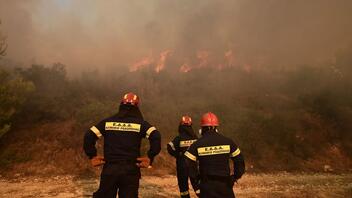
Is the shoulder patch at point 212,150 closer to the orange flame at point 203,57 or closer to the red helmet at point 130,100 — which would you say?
the red helmet at point 130,100

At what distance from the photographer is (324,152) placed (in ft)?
49.6

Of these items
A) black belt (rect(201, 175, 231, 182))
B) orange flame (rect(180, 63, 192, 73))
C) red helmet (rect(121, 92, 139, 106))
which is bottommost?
black belt (rect(201, 175, 231, 182))

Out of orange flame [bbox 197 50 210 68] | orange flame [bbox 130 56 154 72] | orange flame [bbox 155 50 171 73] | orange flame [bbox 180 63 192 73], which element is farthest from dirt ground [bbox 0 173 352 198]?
orange flame [bbox 197 50 210 68]

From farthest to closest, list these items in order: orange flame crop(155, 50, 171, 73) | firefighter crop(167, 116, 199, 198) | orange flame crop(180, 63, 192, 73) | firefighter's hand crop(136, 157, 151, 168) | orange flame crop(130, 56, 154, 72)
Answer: orange flame crop(180, 63, 192, 73) < orange flame crop(155, 50, 171, 73) < orange flame crop(130, 56, 154, 72) < firefighter crop(167, 116, 199, 198) < firefighter's hand crop(136, 157, 151, 168)

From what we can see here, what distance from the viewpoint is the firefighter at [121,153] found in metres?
4.24

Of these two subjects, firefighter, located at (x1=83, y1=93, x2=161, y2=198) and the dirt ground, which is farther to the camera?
the dirt ground

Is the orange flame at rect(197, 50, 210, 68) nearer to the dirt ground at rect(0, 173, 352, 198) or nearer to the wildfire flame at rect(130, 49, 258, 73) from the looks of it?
the wildfire flame at rect(130, 49, 258, 73)

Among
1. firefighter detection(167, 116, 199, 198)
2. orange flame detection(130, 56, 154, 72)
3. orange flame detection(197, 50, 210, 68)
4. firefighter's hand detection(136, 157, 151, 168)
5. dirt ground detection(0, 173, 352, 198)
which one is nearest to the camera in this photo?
firefighter's hand detection(136, 157, 151, 168)

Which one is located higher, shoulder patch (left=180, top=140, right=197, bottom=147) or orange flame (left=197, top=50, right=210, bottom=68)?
orange flame (left=197, top=50, right=210, bottom=68)

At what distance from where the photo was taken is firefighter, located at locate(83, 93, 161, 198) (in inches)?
167

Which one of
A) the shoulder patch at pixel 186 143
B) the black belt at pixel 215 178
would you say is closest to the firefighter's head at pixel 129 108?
the black belt at pixel 215 178

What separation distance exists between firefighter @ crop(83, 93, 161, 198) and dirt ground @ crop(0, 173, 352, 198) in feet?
14.4

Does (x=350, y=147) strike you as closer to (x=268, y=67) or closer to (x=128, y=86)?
(x=128, y=86)

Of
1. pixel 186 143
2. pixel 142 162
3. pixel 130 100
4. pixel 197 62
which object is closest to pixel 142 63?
pixel 197 62
